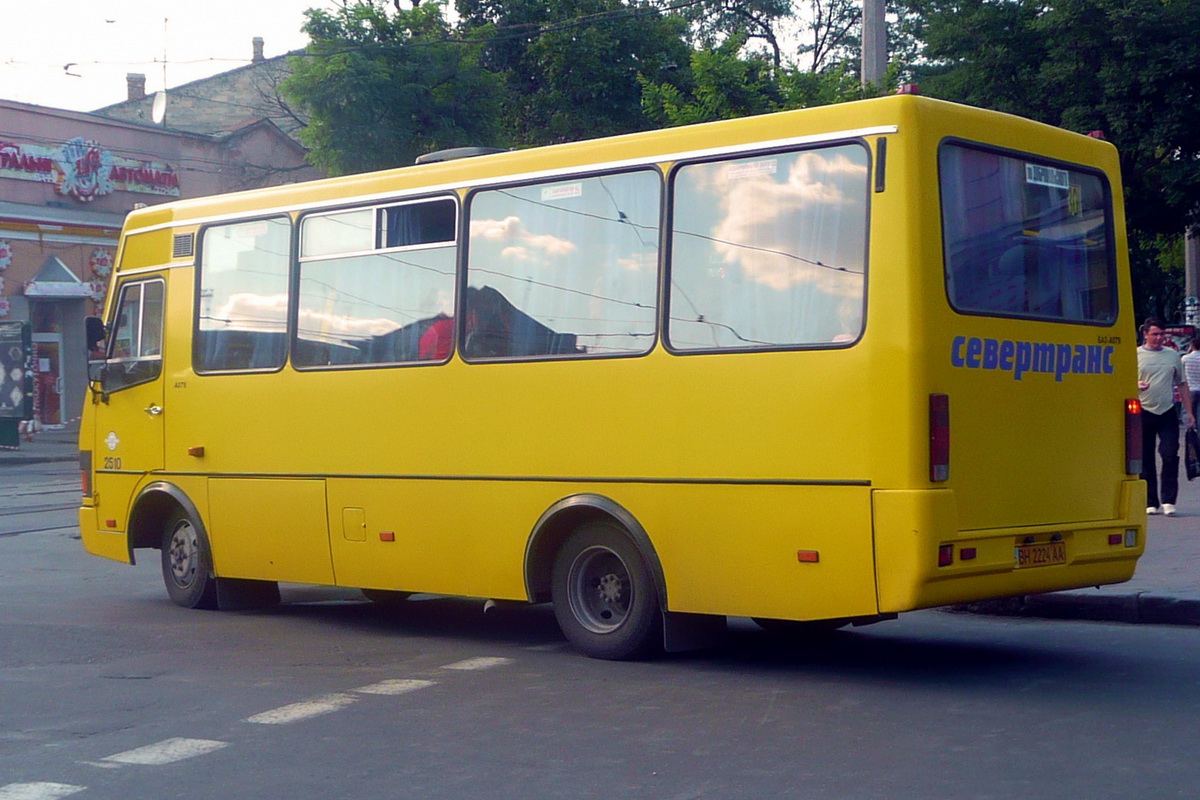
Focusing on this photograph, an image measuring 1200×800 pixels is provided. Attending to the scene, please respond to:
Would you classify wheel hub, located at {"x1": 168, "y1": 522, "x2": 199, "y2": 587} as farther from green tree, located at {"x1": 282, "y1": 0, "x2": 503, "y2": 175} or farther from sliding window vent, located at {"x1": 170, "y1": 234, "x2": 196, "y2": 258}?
green tree, located at {"x1": 282, "y1": 0, "x2": 503, "y2": 175}

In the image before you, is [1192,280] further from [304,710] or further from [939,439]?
[304,710]

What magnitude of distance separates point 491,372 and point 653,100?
19.1 metres

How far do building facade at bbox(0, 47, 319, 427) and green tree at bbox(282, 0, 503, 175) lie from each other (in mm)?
4921

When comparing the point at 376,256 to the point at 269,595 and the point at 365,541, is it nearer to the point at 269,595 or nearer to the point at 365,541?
the point at 365,541

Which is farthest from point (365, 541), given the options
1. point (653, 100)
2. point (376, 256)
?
point (653, 100)

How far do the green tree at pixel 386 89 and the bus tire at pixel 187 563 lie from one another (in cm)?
2312

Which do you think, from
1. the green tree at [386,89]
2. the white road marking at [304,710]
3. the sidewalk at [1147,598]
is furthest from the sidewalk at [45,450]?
the white road marking at [304,710]

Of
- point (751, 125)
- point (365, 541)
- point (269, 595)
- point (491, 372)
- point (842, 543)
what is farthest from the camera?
point (269, 595)

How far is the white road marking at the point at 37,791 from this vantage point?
5340 mm

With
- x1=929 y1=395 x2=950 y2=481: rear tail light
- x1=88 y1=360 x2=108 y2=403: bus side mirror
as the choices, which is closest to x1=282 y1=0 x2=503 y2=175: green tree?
x1=88 y1=360 x2=108 y2=403: bus side mirror

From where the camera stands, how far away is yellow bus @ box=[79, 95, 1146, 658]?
22.2 ft

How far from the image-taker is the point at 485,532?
840 centimetres

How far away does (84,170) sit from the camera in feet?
119

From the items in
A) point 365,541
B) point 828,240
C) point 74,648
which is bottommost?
point 74,648
